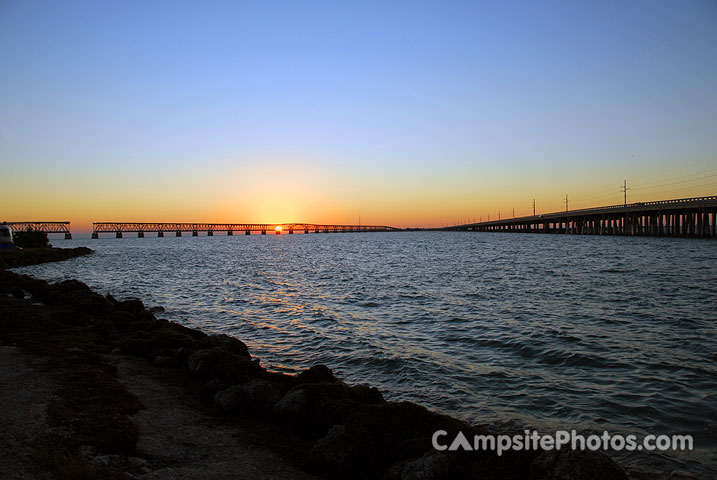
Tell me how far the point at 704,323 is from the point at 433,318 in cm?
1007

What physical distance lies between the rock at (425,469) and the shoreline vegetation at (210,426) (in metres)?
0.01

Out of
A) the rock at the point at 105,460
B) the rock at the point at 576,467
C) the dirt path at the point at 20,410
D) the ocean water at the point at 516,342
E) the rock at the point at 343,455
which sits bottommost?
the ocean water at the point at 516,342

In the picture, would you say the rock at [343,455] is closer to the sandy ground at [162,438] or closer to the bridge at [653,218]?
the sandy ground at [162,438]

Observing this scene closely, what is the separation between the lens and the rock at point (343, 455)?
6.23 m

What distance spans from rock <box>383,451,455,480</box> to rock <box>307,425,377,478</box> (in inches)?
19.6

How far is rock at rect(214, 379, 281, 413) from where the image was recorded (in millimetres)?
8336

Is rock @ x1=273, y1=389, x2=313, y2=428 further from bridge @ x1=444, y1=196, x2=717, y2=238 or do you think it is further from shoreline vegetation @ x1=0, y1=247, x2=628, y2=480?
bridge @ x1=444, y1=196, x2=717, y2=238

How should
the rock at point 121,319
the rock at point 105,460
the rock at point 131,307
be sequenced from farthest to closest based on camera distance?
the rock at point 131,307
the rock at point 121,319
the rock at point 105,460

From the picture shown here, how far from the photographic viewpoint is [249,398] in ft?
27.6

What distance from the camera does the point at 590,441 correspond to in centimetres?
783

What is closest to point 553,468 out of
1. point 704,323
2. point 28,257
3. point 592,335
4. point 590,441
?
point 590,441

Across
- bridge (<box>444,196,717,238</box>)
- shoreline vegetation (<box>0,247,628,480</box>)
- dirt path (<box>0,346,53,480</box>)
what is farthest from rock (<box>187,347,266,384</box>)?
bridge (<box>444,196,717,238</box>)

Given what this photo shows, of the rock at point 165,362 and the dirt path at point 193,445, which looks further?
the rock at point 165,362

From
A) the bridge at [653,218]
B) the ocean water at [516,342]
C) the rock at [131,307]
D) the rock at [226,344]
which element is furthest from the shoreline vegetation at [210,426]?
the bridge at [653,218]
